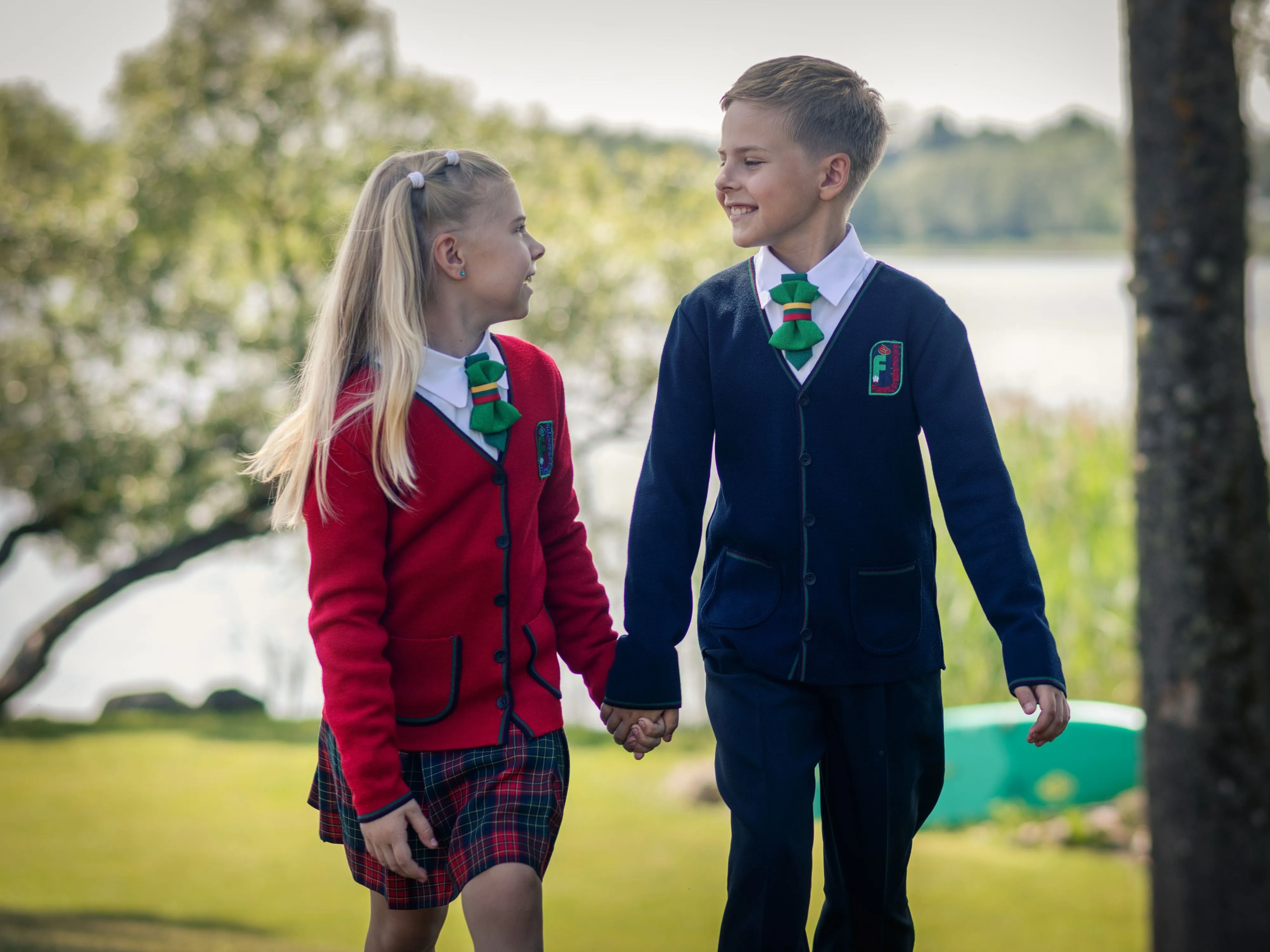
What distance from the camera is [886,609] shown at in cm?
184

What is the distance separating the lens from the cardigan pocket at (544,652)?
6.08 ft

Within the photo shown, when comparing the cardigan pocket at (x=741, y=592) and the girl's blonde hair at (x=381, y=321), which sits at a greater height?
the girl's blonde hair at (x=381, y=321)

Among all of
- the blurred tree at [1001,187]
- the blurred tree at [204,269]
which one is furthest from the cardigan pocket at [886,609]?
the blurred tree at [1001,187]

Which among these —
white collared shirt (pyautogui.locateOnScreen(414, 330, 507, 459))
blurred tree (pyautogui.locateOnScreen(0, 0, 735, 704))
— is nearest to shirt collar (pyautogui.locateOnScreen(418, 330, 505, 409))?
white collared shirt (pyautogui.locateOnScreen(414, 330, 507, 459))

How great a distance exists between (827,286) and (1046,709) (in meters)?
0.72

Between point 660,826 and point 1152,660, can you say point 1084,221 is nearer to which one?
point 660,826

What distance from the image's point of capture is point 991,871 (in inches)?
199

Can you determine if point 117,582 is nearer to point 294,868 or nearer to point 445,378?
point 294,868

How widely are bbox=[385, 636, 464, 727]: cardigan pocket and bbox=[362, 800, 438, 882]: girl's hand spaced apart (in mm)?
135

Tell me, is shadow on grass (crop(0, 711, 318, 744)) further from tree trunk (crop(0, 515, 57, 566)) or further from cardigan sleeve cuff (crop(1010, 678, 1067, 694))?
cardigan sleeve cuff (crop(1010, 678, 1067, 694))

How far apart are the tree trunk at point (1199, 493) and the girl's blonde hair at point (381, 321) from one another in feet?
4.39

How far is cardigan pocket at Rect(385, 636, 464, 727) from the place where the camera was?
1.79 metres

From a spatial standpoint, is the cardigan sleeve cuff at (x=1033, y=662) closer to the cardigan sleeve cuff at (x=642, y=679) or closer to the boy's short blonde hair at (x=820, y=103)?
the cardigan sleeve cuff at (x=642, y=679)

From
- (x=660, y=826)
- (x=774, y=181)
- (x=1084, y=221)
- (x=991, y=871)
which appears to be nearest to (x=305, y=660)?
(x=660, y=826)
